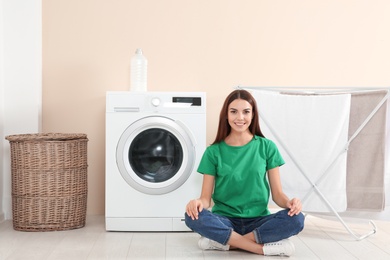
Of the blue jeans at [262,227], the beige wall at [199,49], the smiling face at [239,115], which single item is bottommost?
the blue jeans at [262,227]

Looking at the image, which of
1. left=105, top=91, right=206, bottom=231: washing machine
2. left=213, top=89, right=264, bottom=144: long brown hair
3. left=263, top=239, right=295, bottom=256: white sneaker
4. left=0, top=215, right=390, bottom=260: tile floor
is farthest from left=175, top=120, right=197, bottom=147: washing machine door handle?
left=263, top=239, right=295, bottom=256: white sneaker

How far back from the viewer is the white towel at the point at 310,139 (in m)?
3.15

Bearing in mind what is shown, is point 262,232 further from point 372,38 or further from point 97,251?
point 372,38

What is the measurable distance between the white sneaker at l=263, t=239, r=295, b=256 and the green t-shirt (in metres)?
0.19

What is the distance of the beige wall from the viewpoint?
385 cm

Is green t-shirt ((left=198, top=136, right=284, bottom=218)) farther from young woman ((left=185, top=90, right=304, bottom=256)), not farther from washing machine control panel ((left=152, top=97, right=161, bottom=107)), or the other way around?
washing machine control panel ((left=152, top=97, right=161, bottom=107))

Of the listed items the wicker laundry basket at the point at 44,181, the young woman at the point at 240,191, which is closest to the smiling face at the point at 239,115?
the young woman at the point at 240,191

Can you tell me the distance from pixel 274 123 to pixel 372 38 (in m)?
1.12

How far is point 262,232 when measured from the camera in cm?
272

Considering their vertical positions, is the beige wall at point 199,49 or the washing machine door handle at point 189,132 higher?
the beige wall at point 199,49

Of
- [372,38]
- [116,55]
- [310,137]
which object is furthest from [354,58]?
[116,55]

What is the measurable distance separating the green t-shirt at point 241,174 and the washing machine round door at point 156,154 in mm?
379

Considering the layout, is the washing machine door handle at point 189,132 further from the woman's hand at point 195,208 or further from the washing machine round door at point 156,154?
the woman's hand at point 195,208

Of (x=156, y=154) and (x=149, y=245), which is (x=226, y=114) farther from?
(x=149, y=245)
